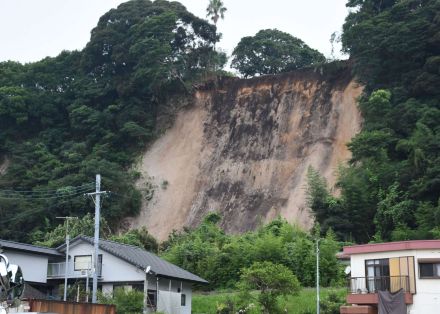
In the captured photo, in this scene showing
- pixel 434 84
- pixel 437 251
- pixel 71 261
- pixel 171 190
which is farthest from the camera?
pixel 171 190

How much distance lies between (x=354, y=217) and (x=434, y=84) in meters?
10.9

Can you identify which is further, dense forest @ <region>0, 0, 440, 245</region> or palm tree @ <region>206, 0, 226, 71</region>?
palm tree @ <region>206, 0, 226, 71</region>

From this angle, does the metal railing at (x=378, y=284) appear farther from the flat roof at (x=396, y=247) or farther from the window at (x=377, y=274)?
the flat roof at (x=396, y=247)

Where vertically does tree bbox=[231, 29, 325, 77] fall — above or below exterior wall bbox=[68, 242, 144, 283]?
above

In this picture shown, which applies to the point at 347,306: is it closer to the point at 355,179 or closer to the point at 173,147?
the point at 355,179

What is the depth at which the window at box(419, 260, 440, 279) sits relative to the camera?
22844 mm

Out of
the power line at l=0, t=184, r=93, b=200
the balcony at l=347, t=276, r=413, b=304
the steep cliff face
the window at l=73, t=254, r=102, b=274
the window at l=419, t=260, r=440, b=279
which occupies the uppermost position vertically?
the steep cliff face

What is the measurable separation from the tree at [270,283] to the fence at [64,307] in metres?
7.68

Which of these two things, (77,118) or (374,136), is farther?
(77,118)

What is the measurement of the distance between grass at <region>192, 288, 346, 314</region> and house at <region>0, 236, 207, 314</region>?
653 mm

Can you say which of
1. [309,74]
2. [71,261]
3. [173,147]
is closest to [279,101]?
[309,74]

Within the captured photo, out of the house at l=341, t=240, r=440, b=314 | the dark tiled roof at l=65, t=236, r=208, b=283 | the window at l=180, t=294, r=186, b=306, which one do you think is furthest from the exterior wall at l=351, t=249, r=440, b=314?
the window at l=180, t=294, r=186, b=306

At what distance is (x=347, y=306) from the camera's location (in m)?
24.2

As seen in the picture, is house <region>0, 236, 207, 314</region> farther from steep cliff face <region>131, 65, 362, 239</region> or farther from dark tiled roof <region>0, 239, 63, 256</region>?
steep cliff face <region>131, 65, 362, 239</region>
